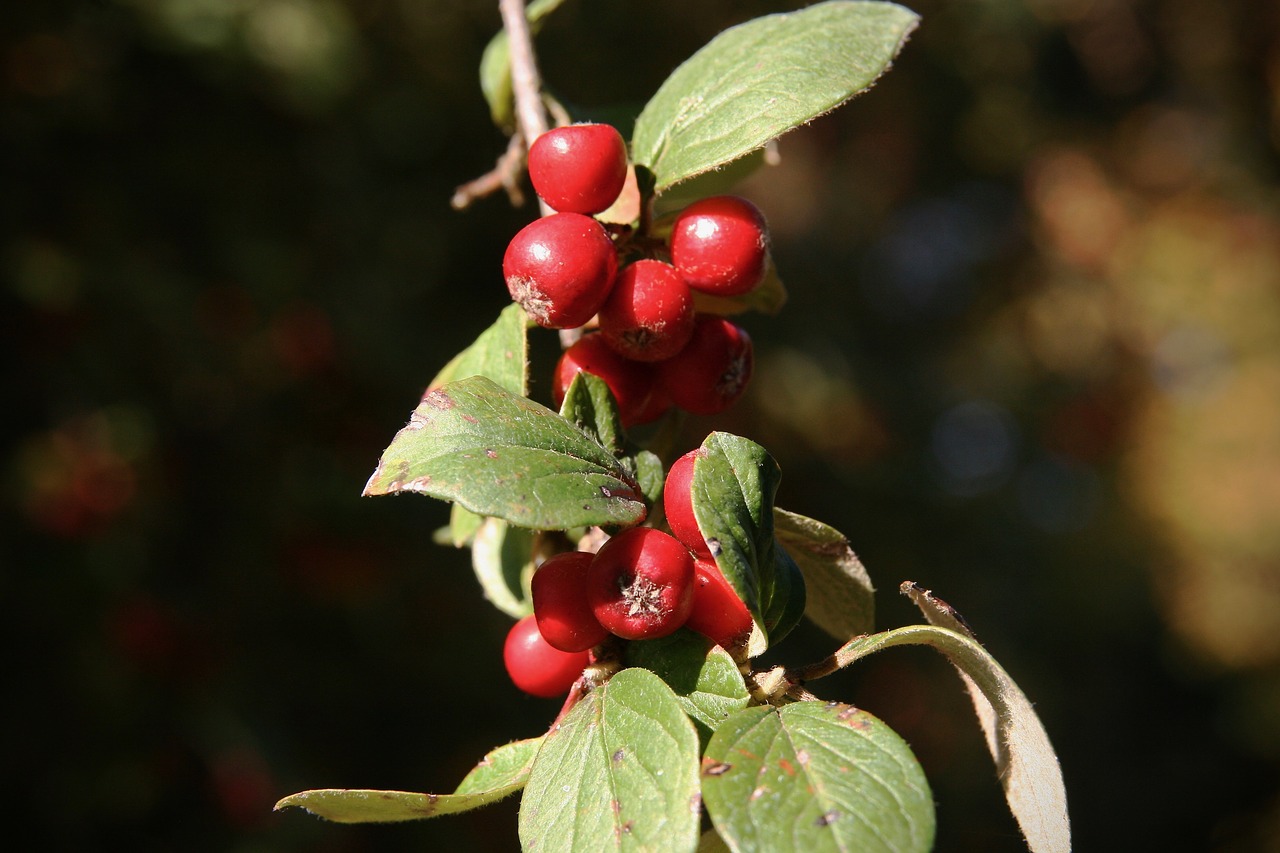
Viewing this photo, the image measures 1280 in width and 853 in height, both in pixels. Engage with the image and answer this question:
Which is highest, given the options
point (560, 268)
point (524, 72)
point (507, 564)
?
point (524, 72)

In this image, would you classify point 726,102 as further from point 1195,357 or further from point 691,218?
point 1195,357

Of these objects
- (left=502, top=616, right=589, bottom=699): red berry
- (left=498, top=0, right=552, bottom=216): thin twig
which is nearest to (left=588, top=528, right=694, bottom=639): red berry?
(left=502, top=616, right=589, bottom=699): red berry

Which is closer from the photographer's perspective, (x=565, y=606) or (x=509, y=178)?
(x=565, y=606)

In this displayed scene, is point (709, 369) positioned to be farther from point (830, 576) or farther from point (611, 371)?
point (830, 576)

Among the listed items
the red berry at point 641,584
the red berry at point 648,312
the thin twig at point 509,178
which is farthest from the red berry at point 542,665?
the thin twig at point 509,178

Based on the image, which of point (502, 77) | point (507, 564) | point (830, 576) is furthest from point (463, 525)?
point (502, 77)

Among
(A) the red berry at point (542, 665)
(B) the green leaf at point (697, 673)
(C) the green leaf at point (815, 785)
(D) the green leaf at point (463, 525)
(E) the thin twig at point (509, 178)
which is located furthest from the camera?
(E) the thin twig at point (509, 178)

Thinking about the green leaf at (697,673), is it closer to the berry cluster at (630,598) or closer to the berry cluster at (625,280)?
the berry cluster at (630,598)
